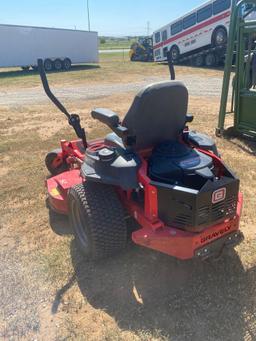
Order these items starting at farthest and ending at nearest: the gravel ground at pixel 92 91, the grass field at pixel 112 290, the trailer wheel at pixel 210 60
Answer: the trailer wheel at pixel 210 60, the gravel ground at pixel 92 91, the grass field at pixel 112 290

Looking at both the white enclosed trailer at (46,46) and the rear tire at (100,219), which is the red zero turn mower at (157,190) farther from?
the white enclosed trailer at (46,46)

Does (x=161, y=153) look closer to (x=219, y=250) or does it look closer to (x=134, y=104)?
(x=134, y=104)

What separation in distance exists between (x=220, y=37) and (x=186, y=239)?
18.7 m

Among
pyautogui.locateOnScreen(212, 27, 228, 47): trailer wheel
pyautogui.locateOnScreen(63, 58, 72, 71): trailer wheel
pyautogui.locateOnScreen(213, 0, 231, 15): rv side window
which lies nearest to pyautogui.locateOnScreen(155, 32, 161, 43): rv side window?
pyautogui.locateOnScreen(212, 27, 228, 47): trailer wheel

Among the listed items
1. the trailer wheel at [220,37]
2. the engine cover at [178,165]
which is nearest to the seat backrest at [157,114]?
the engine cover at [178,165]

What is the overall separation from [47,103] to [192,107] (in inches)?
187

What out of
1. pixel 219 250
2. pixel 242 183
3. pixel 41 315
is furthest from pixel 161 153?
pixel 242 183

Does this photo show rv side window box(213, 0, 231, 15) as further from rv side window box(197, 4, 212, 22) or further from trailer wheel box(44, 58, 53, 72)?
trailer wheel box(44, 58, 53, 72)

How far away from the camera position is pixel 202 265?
309cm

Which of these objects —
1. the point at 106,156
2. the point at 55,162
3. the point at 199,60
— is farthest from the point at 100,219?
the point at 199,60

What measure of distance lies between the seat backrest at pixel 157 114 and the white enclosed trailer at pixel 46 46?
72.1 ft

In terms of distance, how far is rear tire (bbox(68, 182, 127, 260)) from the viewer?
2.94 metres

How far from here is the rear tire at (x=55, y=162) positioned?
4.86 m

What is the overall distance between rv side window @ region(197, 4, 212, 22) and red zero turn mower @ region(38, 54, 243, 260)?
1778 centimetres
